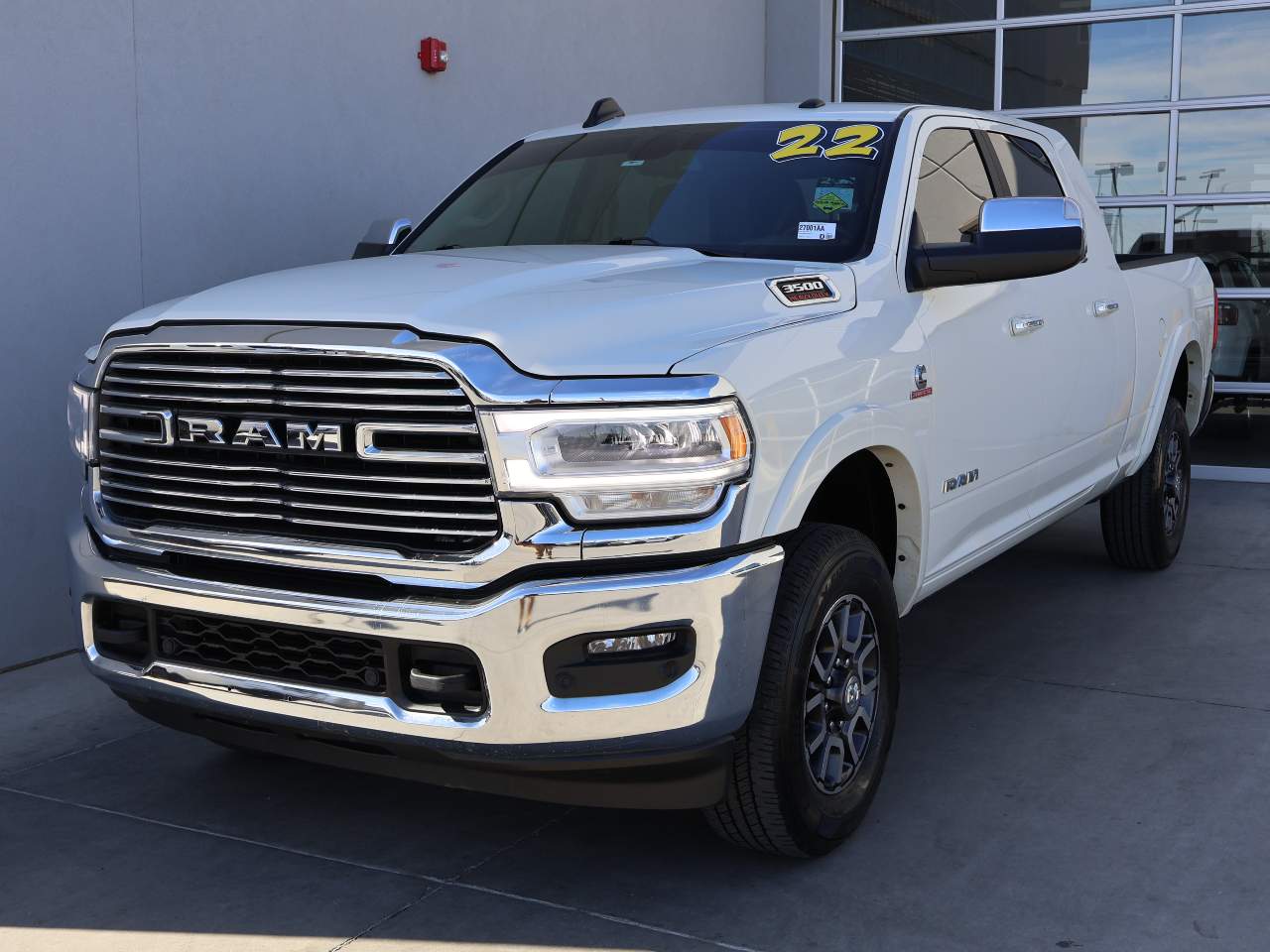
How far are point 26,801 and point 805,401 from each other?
8.18 ft

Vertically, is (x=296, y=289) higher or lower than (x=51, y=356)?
higher

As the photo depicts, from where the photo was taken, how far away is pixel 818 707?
11.1ft

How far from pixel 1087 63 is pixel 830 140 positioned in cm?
713

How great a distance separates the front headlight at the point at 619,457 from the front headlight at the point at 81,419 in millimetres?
1206

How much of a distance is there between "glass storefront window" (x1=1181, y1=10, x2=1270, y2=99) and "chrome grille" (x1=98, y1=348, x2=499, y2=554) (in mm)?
8855

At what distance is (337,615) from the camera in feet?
9.66

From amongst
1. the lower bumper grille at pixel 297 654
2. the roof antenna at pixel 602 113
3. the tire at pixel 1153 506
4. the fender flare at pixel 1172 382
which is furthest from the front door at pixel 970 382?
the tire at pixel 1153 506

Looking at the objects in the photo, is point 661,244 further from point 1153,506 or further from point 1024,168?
point 1153,506

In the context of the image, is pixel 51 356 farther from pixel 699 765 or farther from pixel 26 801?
pixel 699 765

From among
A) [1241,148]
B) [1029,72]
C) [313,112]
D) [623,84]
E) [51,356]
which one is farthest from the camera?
[1029,72]

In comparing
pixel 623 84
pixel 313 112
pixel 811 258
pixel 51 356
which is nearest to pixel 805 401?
pixel 811 258

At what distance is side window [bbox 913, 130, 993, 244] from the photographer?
14.0ft

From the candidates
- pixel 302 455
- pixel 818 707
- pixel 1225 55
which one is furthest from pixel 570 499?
pixel 1225 55

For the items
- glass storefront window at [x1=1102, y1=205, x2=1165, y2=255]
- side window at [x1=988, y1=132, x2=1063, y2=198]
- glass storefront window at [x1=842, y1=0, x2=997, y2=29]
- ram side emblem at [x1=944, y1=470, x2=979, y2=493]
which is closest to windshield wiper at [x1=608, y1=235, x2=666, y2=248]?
ram side emblem at [x1=944, y1=470, x2=979, y2=493]
